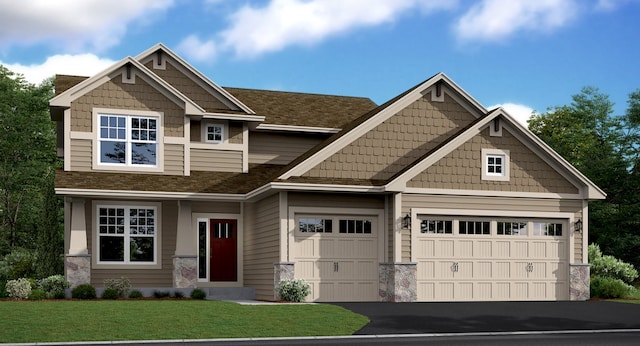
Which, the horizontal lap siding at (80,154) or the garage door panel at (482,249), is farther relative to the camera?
the horizontal lap siding at (80,154)

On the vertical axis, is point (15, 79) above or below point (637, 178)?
above

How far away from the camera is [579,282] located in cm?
2666

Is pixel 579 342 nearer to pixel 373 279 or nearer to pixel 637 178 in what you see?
pixel 373 279

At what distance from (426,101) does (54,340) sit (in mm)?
15306

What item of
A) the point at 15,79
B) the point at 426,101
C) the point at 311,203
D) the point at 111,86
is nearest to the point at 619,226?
the point at 426,101

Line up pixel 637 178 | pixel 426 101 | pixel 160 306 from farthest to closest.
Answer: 1. pixel 637 178
2. pixel 426 101
3. pixel 160 306

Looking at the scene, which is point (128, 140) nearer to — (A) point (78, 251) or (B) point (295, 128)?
(A) point (78, 251)

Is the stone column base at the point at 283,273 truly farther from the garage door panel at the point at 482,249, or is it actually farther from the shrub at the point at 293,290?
the garage door panel at the point at 482,249

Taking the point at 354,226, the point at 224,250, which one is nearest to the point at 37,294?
the point at 224,250

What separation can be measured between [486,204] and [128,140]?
1163 cm

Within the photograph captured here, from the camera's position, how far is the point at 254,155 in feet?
98.2

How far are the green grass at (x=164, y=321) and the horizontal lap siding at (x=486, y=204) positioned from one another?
5.50 m

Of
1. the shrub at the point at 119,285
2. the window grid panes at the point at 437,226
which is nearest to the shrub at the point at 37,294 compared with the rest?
the shrub at the point at 119,285

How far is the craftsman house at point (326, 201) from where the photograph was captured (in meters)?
25.3
